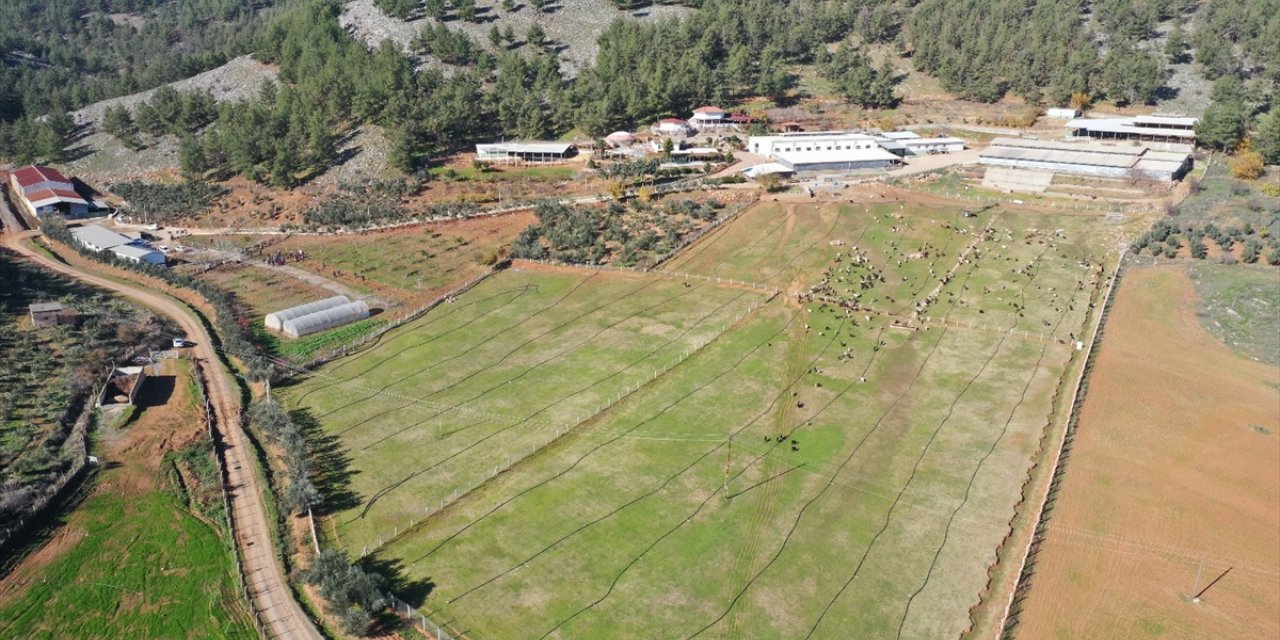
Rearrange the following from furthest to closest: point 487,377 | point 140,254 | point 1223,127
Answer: point 1223,127 → point 140,254 → point 487,377

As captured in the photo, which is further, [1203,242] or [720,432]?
[1203,242]

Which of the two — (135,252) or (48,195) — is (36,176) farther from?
(135,252)

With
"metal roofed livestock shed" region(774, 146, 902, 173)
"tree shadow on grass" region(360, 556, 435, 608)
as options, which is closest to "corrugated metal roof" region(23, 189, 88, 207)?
"metal roofed livestock shed" region(774, 146, 902, 173)

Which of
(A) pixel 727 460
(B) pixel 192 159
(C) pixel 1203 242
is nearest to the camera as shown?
(A) pixel 727 460

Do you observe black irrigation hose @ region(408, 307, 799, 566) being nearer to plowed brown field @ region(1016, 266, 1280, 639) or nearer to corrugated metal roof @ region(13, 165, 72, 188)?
plowed brown field @ region(1016, 266, 1280, 639)

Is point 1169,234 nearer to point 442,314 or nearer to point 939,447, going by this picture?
point 939,447

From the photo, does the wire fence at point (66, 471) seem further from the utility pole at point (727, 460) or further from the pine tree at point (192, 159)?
the pine tree at point (192, 159)

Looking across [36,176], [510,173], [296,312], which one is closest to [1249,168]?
[510,173]

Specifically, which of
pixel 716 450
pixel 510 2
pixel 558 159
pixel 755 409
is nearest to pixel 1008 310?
pixel 755 409

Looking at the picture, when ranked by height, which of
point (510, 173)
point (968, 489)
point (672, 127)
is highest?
point (672, 127)

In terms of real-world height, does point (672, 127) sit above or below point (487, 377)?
above
